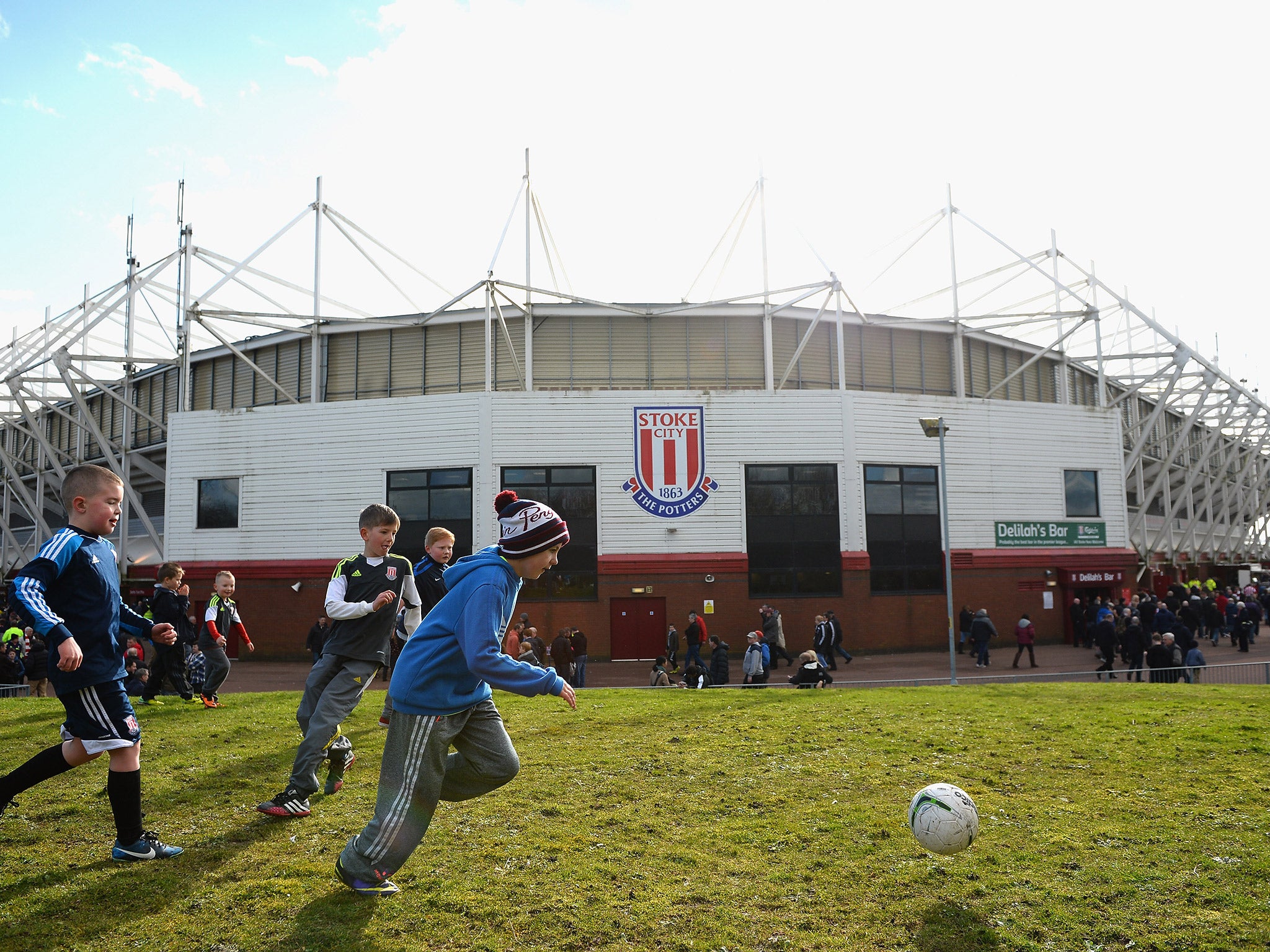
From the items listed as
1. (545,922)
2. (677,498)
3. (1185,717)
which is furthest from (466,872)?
(677,498)

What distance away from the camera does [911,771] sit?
695cm

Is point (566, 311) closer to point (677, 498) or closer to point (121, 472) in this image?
point (677, 498)

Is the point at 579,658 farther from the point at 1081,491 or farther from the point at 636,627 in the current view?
the point at 1081,491

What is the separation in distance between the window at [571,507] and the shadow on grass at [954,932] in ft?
84.1

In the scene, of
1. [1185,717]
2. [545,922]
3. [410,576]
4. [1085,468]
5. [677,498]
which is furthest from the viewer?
[1085,468]

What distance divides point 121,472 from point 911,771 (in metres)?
39.6

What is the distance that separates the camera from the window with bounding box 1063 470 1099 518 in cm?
3356

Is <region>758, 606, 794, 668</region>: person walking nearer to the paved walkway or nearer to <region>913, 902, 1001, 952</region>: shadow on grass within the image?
A: the paved walkway

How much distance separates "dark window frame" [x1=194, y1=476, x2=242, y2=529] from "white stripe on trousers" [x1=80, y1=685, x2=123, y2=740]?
2891 centimetres

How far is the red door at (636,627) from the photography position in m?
29.5

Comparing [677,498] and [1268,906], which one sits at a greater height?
[677,498]

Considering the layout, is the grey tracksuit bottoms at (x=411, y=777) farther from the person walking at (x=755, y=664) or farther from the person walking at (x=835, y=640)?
the person walking at (x=835, y=640)

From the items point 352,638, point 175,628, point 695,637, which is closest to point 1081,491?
point 695,637

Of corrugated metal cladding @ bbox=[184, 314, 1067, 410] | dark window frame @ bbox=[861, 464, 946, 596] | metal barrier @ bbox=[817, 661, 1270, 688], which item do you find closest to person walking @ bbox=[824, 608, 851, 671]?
dark window frame @ bbox=[861, 464, 946, 596]
